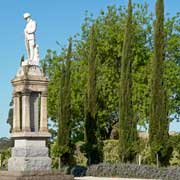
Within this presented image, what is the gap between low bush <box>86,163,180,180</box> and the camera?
23.4m

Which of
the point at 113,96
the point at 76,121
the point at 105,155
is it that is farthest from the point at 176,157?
the point at 76,121

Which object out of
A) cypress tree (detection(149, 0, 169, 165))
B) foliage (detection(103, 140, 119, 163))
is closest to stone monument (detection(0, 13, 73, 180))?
cypress tree (detection(149, 0, 169, 165))

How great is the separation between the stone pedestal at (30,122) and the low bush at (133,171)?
602 cm

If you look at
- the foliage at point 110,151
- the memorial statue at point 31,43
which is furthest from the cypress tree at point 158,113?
the memorial statue at point 31,43

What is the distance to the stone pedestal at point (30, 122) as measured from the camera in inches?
780

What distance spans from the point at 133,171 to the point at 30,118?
6914 mm

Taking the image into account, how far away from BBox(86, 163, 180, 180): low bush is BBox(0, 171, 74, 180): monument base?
5.75 m

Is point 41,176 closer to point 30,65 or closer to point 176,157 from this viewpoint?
point 30,65

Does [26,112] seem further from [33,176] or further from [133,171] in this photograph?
[133,171]

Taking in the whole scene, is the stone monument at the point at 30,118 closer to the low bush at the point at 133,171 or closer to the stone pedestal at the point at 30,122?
the stone pedestal at the point at 30,122

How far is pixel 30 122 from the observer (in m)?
20.4

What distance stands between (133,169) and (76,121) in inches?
546

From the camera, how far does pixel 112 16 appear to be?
37781mm

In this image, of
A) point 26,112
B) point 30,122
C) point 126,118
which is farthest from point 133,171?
point 26,112
